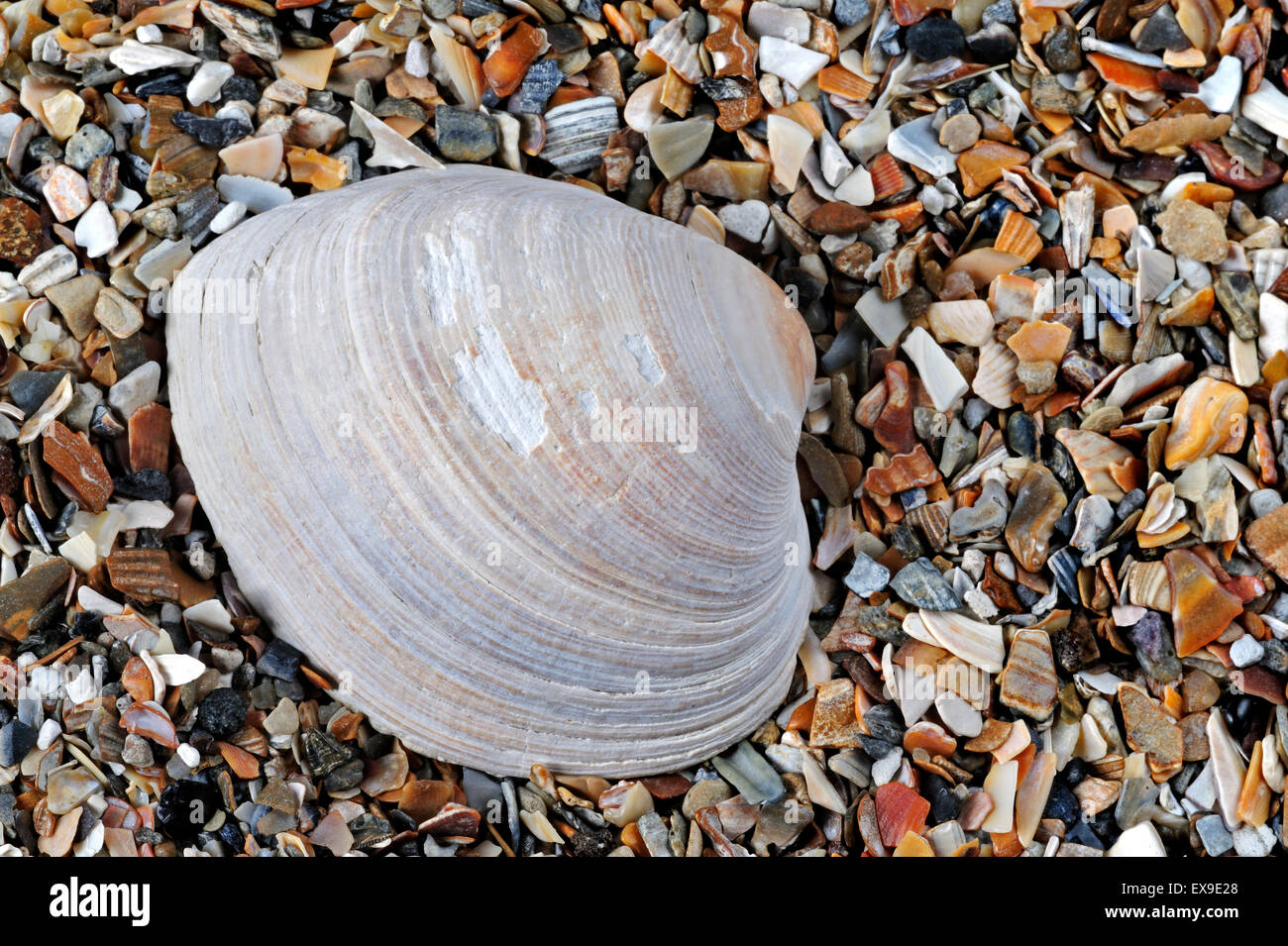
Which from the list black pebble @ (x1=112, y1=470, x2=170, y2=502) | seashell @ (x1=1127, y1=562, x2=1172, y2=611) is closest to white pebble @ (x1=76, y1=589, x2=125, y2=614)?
black pebble @ (x1=112, y1=470, x2=170, y2=502)

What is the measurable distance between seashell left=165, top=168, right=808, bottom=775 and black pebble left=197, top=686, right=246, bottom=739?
0.16 metres

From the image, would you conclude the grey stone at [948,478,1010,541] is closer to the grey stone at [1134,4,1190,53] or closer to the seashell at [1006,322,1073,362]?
the seashell at [1006,322,1073,362]

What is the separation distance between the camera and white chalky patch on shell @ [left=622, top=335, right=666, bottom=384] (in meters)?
2.07

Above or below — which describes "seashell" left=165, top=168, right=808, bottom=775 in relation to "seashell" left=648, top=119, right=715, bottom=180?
below

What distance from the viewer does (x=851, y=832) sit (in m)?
2.21

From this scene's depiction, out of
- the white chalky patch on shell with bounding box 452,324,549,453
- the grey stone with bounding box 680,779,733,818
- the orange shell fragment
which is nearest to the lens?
the white chalky patch on shell with bounding box 452,324,549,453

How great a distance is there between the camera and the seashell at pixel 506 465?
2.03 meters

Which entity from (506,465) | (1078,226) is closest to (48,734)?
(506,465)

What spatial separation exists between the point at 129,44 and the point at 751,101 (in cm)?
137

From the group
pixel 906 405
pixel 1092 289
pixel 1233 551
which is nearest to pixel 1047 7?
pixel 1092 289

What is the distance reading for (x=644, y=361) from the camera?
2.07 meters

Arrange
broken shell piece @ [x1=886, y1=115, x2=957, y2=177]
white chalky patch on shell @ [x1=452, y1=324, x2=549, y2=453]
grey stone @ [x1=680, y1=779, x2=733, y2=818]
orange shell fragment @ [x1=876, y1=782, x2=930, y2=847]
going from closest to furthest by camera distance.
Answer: white chalky patch on shell @ [x1=452, y1=324, x2=549, y2=453]
orange shell fragment @ [x1=876, y1=782, x2=930, y2=847]
grey stone @ [x1=680, y1=779, x2=733, y2=818]
broken shell piece @ [x1=886, y1=115, x2=957, y2=177]

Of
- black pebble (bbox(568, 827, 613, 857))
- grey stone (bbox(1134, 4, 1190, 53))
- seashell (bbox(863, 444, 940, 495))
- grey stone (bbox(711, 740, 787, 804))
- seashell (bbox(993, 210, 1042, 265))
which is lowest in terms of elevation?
black pebble (bbox(568, 827, 613, 857))

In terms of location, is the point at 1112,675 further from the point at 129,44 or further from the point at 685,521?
the point at 129,44
